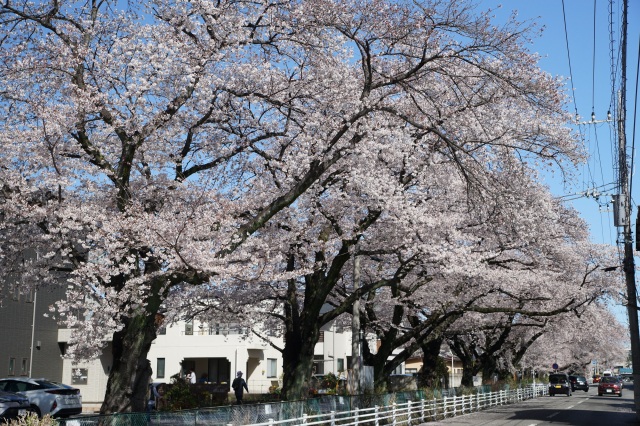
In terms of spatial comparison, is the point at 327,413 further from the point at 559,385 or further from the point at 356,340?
the point at 559,385

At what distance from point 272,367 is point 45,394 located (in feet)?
97.4

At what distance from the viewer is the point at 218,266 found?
13734 millimetres

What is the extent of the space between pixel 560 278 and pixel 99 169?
26.1m

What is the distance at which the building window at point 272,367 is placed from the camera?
5166 centimetres

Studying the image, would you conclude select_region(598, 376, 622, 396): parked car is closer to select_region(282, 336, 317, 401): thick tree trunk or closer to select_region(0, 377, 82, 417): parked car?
select_region(282, 336, 317, 401): thick tree trunk

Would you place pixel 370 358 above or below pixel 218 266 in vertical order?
below

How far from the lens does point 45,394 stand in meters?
23.5

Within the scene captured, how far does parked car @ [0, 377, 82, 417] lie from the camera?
23031 mm

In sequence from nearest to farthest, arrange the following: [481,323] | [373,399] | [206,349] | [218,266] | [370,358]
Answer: [218,266] < [373,399] < [370,358] < [481,323] < [206,349]

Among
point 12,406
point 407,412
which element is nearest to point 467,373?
point 407,412

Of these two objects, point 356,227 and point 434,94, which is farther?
point 356,227

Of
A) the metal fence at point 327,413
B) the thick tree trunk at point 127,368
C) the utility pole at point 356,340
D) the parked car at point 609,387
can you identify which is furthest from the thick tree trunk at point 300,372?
the parked car at point 609,387

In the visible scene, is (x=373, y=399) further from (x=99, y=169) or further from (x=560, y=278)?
(x=560, y=278)

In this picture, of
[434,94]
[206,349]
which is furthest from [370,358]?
[206,349]
